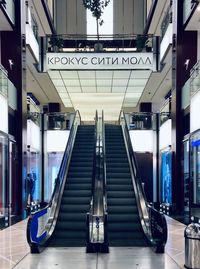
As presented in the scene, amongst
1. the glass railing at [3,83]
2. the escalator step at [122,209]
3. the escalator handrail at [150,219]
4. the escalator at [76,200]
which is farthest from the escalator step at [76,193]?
the glass railing at [3,83]

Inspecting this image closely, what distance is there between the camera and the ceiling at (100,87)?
18703 millimetres

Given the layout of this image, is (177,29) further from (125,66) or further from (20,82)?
(20,82)

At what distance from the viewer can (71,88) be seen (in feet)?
69.7

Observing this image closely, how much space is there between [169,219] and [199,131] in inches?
114

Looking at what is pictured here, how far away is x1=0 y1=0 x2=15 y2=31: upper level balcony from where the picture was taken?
40.5 feet

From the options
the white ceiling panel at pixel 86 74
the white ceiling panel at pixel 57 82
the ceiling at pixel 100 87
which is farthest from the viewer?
the white ceiling panel at pixel 57 82

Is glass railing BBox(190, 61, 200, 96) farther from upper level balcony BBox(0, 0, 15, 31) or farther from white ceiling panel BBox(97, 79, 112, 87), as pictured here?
white ceiling panel BBox(97, 79, 112, 87)

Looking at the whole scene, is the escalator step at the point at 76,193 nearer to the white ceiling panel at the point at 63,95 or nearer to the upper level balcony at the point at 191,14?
the upper level balcony at the point at 191,14

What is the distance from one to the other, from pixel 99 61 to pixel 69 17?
8.94 m

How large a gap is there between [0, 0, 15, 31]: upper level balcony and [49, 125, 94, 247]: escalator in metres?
4.59

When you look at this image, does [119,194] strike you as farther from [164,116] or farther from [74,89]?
[74,89]

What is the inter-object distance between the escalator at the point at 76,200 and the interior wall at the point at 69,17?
37.8 feet

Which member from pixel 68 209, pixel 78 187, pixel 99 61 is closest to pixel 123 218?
pixel 68 209

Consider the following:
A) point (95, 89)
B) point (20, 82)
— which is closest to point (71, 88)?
point (95, 89)
